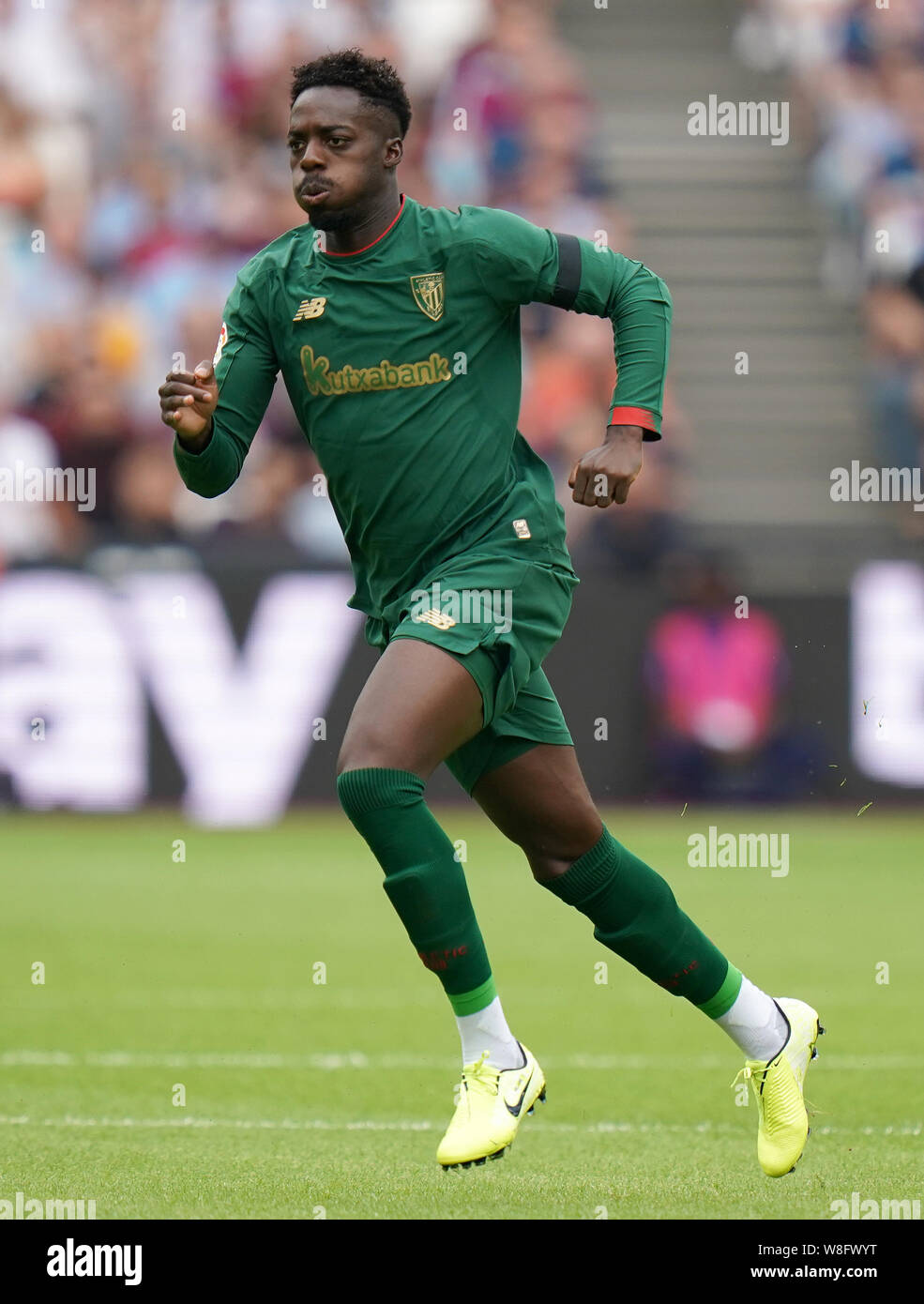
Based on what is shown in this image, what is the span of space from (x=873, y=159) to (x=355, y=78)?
12.6m

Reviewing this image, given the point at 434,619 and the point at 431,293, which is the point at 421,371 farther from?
the point at 434,619

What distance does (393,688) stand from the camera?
4.57 metres

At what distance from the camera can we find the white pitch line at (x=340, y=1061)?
6629 mm

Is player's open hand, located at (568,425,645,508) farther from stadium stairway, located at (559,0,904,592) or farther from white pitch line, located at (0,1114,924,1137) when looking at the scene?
stadium stairway, located at (559,0,904,592)

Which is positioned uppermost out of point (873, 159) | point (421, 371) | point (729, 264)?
point (873, 159)

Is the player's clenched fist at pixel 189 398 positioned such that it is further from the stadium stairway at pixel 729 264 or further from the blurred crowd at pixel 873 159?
the blurred crowd at pixel 873 159

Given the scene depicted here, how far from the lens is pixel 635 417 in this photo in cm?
486

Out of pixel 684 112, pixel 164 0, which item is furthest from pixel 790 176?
pixel 164 0

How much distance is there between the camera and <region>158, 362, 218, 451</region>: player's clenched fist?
184 inches

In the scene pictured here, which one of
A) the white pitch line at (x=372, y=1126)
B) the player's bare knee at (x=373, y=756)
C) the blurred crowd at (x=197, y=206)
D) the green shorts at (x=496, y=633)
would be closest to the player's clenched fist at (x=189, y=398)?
the green shorts at (x=496, y=633)

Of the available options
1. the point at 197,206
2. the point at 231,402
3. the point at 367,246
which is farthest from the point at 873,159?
the point at 231,402

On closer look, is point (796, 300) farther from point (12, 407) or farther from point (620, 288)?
point (620, 288)

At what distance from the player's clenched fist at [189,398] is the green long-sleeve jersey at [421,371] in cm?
13

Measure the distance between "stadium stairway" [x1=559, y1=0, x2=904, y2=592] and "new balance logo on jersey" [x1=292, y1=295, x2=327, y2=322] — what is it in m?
10.5
